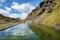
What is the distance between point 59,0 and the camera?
636 feet

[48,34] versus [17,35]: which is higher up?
[17,35]

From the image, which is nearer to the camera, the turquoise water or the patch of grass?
the patch of grass

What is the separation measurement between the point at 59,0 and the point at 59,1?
5.84m

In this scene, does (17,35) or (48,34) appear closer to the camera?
(17,35)

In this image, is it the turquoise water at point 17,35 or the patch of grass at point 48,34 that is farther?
the turquoise water at point 17,35

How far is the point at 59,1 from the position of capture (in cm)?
18838
